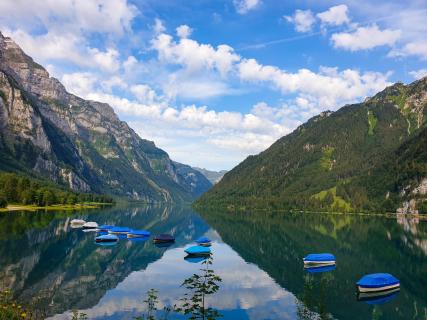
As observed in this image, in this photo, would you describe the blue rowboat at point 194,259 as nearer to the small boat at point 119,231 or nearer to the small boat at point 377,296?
the small boat at point 377,296

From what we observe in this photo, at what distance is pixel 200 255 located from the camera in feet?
343

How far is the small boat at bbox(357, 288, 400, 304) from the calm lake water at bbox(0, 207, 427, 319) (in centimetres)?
85

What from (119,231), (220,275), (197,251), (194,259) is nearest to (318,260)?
(220,275)

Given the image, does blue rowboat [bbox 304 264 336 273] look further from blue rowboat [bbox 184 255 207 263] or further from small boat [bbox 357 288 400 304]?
blue rowboat [bbox 184 255 207 263]

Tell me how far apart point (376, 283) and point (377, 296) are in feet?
6.51

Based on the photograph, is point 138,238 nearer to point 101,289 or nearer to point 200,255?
point 200,255

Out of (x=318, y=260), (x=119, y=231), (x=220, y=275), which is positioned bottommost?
(x=220, y=275)

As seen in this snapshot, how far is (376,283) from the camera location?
209 ft

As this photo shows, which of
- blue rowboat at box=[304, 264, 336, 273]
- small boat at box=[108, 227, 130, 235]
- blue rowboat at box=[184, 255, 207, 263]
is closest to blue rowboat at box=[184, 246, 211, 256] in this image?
blue rowboat at box=[184, 255, 207, 263]

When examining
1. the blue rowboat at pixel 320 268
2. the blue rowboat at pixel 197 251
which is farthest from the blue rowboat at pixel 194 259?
the blue rowboat at pixel 320 268

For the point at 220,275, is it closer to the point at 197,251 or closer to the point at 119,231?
the point at 197,251

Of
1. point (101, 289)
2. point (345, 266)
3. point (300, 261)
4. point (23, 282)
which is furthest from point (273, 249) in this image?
point (23, 282)

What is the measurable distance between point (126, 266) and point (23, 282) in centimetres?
2812

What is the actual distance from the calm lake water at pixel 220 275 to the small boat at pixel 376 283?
6.38 feet
